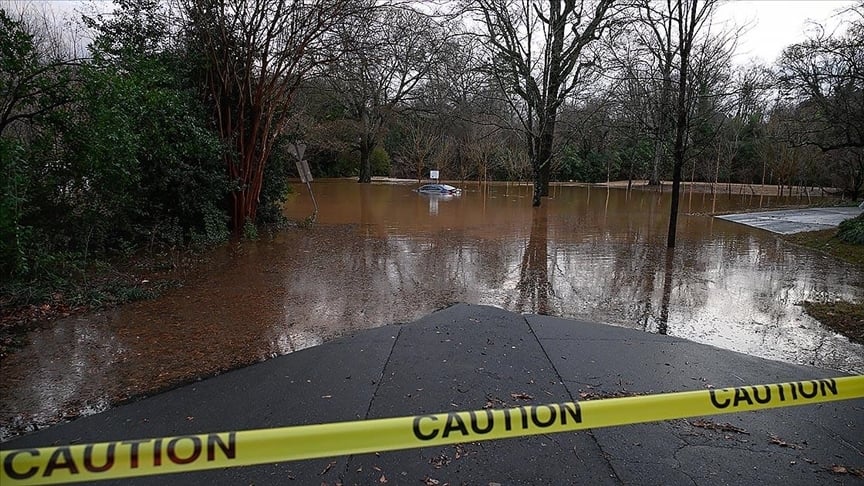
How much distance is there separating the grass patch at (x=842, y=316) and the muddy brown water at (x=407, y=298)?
195mm

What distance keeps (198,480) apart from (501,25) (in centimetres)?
2260

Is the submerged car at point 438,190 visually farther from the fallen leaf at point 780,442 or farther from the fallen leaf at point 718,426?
the fallen leaf at point 780,442

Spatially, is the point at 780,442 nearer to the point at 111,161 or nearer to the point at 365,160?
the point at 111,161

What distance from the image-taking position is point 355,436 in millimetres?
2023

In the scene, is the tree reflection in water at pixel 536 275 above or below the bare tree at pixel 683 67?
below

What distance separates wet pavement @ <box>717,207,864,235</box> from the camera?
1544 centimetres

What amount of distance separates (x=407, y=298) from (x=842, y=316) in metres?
5.86

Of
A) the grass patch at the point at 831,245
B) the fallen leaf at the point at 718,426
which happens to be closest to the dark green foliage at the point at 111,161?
the fallen leaf at the point at 718,426

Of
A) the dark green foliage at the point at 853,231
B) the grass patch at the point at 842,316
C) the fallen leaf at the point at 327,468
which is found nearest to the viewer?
the fallen leaf at the point at 327,468

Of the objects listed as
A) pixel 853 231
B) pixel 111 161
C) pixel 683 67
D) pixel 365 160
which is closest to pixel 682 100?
pixel 683 67

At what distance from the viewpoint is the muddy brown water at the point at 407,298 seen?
4570 mm

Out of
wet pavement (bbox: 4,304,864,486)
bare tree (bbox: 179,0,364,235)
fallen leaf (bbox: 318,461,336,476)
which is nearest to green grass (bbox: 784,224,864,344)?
wet pavement (bbox: 4,304,864,486)

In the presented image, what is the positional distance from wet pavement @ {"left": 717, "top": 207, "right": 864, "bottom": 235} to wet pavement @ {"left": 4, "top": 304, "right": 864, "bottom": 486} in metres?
13.2

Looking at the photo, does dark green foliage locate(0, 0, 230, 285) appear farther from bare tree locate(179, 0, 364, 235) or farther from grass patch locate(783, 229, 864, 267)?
grass patch locate(783, 229, 864, 267)
